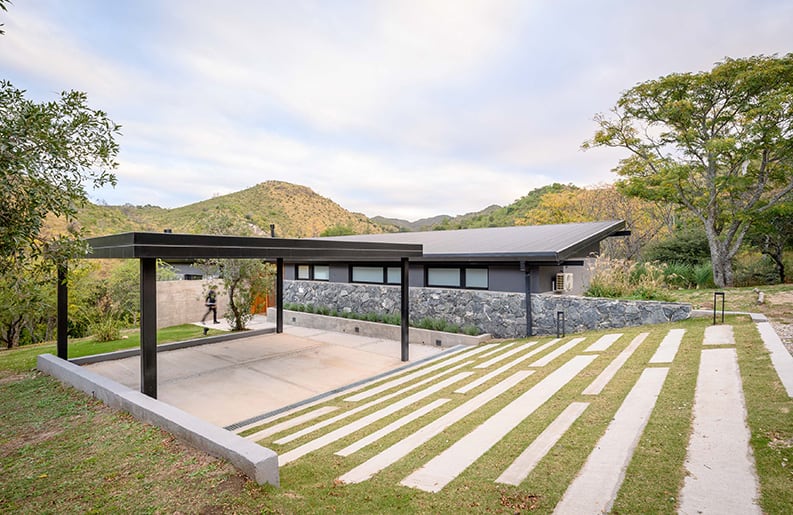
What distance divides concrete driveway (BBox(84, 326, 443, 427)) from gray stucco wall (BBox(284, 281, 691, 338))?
4.63 ft

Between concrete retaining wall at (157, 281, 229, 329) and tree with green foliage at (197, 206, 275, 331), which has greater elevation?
tree with green foliage at (197, 206, 275, 331)

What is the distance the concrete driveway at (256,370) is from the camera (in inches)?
251

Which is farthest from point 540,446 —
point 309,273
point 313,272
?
point 309,273

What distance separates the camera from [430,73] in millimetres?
15211

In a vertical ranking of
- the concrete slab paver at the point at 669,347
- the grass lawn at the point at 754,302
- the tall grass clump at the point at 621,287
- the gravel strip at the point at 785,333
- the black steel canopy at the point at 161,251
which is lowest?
the concrete slab paver at the point at 669,347

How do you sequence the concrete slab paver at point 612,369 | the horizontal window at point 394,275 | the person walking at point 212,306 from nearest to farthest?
the concrete slab paver at point 612,369 → the horizontal window at point 394,275 → the person walking at point 212,306

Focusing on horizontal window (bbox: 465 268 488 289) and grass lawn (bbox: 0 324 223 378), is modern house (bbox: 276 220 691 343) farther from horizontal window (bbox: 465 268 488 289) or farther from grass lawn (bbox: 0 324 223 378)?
grass lawn (bbox: 0 324 223 378)

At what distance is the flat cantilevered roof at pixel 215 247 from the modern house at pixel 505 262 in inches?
68.9

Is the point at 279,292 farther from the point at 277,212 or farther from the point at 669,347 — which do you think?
the point at 277,212

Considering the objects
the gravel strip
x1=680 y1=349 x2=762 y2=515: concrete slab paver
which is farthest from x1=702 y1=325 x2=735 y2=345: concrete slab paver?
x1=680 y1=349 x2=762 y2=515: concrete slab paver

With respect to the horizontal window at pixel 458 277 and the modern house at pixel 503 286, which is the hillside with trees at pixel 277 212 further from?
the horizontal window at pixel 458 277

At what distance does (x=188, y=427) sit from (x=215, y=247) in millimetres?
2659

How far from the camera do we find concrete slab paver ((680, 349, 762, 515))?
245 cm

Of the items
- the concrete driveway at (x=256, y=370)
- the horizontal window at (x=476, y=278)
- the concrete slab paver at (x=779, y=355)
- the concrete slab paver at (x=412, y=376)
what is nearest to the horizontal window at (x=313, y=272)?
the concrete driveway at (x=256, y=370)
